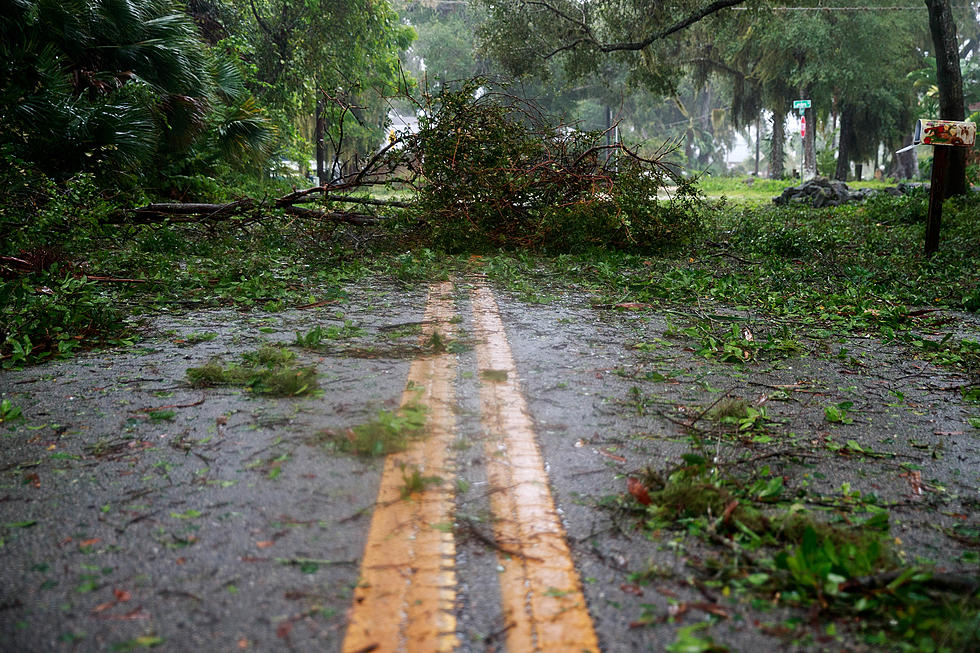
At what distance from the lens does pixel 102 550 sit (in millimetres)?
2322

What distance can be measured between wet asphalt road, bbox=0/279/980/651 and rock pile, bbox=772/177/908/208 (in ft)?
52.2

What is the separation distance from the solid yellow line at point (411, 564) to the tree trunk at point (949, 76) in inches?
610

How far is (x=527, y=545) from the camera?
7.86 feet

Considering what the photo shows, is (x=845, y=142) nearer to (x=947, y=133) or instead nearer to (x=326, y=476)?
(x=947, y=133)

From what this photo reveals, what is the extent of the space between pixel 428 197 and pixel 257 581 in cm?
767

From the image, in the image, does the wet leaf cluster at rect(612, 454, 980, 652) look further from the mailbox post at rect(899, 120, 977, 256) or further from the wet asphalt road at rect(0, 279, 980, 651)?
the mailbox post at rect(899, 120, 977, 256)

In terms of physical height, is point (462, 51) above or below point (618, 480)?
above

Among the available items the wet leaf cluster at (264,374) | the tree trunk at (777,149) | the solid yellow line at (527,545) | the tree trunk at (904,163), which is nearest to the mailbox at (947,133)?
the solid yellow line at (527,545)

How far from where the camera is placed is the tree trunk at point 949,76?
1525cm

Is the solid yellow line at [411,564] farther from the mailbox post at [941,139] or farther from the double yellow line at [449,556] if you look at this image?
the mailbox post at [941,139]

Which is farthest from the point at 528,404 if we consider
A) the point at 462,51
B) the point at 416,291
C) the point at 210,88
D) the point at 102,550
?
the point at 462,51

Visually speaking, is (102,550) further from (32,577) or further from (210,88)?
(210,88)

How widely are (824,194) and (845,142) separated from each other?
18773 mm

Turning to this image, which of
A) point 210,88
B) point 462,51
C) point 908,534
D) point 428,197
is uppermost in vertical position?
point 462,51
